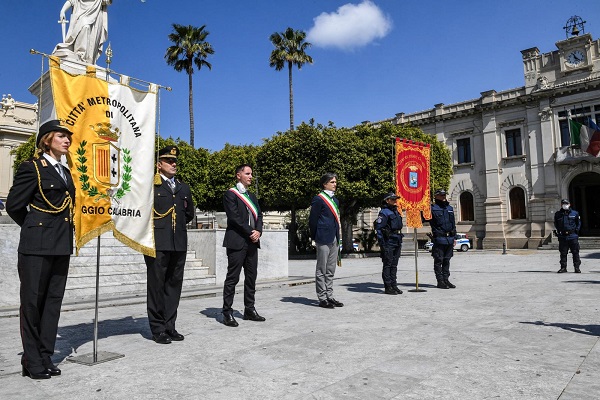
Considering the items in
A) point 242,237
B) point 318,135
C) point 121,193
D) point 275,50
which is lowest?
point 242,237

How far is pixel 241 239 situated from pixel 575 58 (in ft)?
127

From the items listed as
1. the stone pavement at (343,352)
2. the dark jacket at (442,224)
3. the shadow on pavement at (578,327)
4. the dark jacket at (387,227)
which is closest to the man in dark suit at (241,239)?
the stone pavement at (343,352)

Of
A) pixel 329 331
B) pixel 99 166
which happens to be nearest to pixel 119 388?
pixel 99 166

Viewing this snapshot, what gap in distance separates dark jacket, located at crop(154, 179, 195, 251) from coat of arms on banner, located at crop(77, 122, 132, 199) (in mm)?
602

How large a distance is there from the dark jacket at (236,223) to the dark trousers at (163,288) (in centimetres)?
90

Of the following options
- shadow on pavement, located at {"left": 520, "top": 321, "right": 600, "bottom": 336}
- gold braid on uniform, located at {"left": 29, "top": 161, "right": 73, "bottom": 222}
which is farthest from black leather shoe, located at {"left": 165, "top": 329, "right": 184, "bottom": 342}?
shadow on pavement, located at {"left": 520, "top": 321, "right": 600, "bottom": 336}

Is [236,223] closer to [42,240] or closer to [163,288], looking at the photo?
[163,288]

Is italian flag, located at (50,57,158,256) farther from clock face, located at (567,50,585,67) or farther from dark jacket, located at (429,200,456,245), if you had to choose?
clock face, located at (567,50,585,67)

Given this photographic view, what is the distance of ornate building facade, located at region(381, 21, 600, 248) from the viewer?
34719 mm

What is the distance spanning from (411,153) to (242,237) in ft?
18.3

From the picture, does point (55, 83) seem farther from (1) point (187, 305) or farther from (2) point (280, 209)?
(2) point (280, 209)

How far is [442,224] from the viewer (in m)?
10.0

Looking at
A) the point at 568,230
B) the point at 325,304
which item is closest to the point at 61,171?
the point at 325,304

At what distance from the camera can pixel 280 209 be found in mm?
37844
